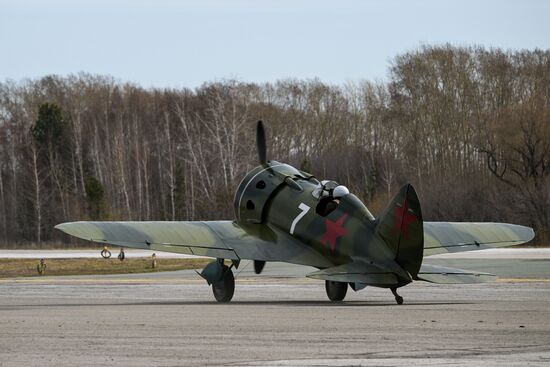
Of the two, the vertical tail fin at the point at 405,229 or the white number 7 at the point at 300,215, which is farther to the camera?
the white number 7 at the point at 300,215

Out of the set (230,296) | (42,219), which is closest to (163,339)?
(230,296)

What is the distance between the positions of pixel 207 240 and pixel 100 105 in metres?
95.4

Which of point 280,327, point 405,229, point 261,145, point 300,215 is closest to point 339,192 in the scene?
point 300,215

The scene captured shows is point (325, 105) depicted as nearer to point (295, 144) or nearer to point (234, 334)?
point (295, 144)

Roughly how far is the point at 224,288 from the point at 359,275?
182 inches

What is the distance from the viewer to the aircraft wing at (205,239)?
76.3 ft

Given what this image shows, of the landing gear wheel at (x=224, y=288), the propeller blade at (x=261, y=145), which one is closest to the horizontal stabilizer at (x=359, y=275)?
the landing gear wheel at (x=224, y=288)

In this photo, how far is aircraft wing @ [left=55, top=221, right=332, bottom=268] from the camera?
2325 centimetres

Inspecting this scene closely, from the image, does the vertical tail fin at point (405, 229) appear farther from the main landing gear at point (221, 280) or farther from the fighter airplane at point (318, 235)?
the main landing gear at point (221, 280)

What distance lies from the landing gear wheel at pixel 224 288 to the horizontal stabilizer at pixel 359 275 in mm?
3991

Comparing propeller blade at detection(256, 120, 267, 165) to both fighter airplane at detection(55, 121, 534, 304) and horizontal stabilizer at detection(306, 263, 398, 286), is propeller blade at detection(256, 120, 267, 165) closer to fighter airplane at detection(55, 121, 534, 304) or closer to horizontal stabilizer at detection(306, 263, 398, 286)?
fighter airplane at detection(55, 121, 534, 304)

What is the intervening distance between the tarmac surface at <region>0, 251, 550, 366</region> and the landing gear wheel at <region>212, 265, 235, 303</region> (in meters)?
0.42

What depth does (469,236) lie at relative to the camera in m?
25.0

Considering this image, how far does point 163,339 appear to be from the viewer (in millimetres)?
15273
